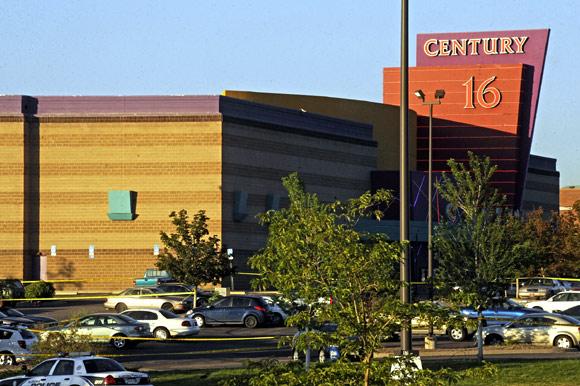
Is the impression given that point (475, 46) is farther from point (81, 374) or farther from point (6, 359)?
point (81, 374)

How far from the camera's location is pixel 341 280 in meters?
18.8

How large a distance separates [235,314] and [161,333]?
7.88 m

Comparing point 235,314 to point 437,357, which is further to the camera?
point 235,314

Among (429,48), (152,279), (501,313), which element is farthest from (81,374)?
(429,48)

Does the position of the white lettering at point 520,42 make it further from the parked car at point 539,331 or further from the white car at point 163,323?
the parked car at point 539,331

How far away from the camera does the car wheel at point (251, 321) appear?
179 feet

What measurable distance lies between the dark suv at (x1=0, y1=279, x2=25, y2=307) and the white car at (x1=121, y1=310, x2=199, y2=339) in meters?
19.8

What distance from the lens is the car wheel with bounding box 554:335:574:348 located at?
4241 cm

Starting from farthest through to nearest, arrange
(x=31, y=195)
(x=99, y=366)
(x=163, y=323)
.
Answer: (x=31, y=195) < (x=163, y=323) < (x=99, y=366)

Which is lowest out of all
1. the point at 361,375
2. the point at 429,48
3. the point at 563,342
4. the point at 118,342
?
the point at 118,342

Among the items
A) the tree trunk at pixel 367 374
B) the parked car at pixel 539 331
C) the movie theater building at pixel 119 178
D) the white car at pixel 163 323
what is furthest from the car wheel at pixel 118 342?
the movie theater building at pixel 119 178

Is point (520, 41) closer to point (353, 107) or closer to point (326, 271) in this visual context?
point (353, 107)

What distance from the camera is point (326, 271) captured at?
62.0ft

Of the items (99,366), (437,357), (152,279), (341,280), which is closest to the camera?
(341,280)
